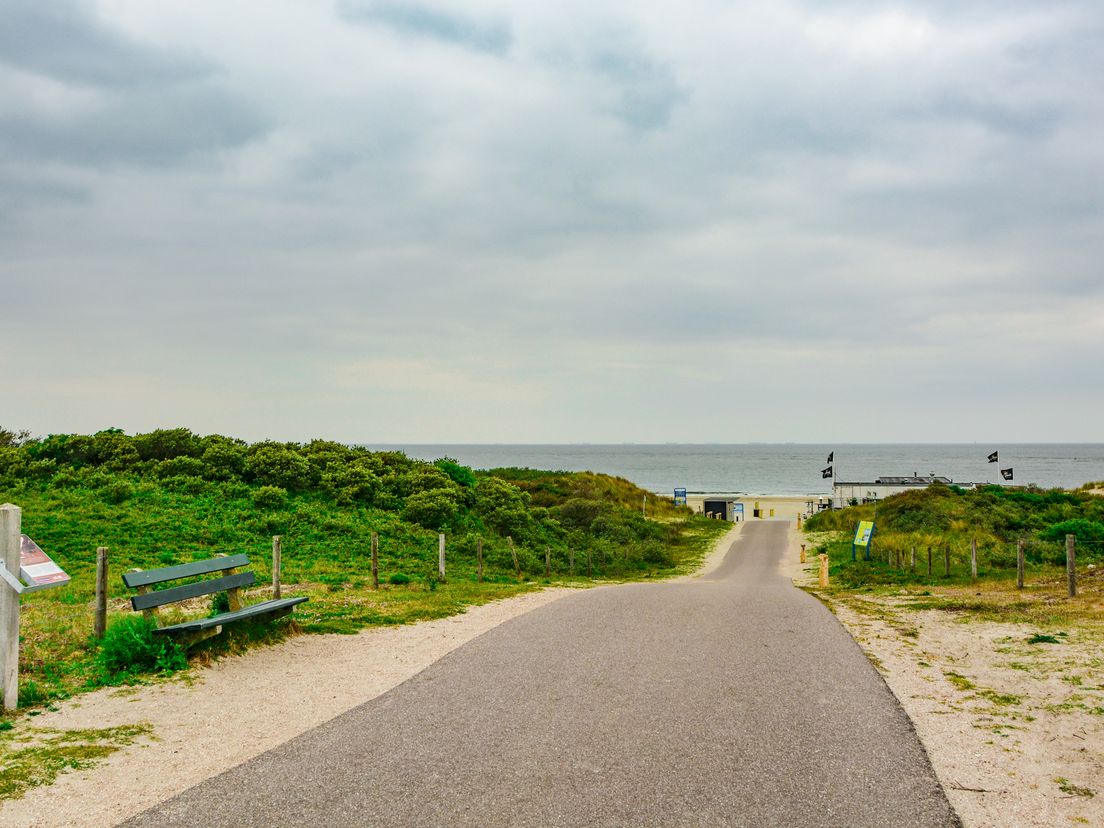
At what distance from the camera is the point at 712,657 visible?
9.90 metres

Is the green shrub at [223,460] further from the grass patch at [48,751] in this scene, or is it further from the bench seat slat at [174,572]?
the grass patch at [48,751]

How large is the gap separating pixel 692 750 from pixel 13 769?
17.3ft

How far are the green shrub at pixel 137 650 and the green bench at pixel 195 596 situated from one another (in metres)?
0.12

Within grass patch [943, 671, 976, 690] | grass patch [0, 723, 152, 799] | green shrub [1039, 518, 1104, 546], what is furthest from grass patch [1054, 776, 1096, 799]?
green shrub [1039, 518, 1104, 546]

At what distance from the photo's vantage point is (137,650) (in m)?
9.00

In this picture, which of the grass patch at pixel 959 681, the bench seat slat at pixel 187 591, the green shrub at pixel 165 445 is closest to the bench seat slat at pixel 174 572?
the bench seat slat at pixel 187 591

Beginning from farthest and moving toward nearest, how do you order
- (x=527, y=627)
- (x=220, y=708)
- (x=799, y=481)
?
(x=799, y=481) < (x=527, y=627) < (x=220, y=708)

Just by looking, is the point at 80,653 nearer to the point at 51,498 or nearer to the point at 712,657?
Result: the point at 712,657

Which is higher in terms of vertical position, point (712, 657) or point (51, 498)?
point (51, 498)

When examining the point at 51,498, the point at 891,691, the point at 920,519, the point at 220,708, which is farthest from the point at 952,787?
the point at 920,519

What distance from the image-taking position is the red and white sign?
24.4ft

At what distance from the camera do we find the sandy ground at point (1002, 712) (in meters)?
5.56

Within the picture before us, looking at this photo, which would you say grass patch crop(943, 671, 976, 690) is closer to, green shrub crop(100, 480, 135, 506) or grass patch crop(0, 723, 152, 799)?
grass patch crop(0, 723, 152, 799)

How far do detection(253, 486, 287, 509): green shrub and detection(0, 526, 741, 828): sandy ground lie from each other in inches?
593
